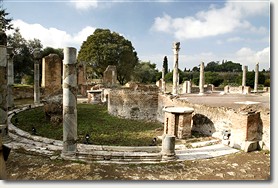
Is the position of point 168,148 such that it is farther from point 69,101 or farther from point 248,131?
point 69,101

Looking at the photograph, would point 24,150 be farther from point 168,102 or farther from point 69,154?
point 168,102

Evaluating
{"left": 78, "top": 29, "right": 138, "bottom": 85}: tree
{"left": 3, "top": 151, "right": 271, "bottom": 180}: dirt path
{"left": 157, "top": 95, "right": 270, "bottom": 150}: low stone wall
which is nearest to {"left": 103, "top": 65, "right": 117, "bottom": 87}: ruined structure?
{"left": 78, "top": 29, "right": 138, "bottom": 85}: tree

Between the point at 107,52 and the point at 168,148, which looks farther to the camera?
the point at 107,52

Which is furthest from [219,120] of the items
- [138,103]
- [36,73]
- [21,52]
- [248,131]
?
[21,52]

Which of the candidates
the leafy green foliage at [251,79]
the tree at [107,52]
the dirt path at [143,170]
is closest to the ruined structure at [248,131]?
the dirt path at [143,170]

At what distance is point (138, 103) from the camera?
50.8 feet

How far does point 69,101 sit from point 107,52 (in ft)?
105

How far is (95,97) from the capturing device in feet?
74.7

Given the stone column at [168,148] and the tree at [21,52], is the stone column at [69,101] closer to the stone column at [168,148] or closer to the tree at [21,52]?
the stone column at [168,148]

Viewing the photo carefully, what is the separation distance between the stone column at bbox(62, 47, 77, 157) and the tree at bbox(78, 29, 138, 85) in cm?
3167

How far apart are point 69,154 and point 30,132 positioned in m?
4.43

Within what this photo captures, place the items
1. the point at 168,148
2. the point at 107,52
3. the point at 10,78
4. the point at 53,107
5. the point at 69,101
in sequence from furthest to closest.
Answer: the point at 107,52
the point at 10,78
the point at 53,107
the point at 69,101
the point at 168,148

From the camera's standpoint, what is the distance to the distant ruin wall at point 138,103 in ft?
50.7

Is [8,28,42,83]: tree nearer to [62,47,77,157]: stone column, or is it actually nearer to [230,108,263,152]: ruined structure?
[62,47,77,157]: stone column
